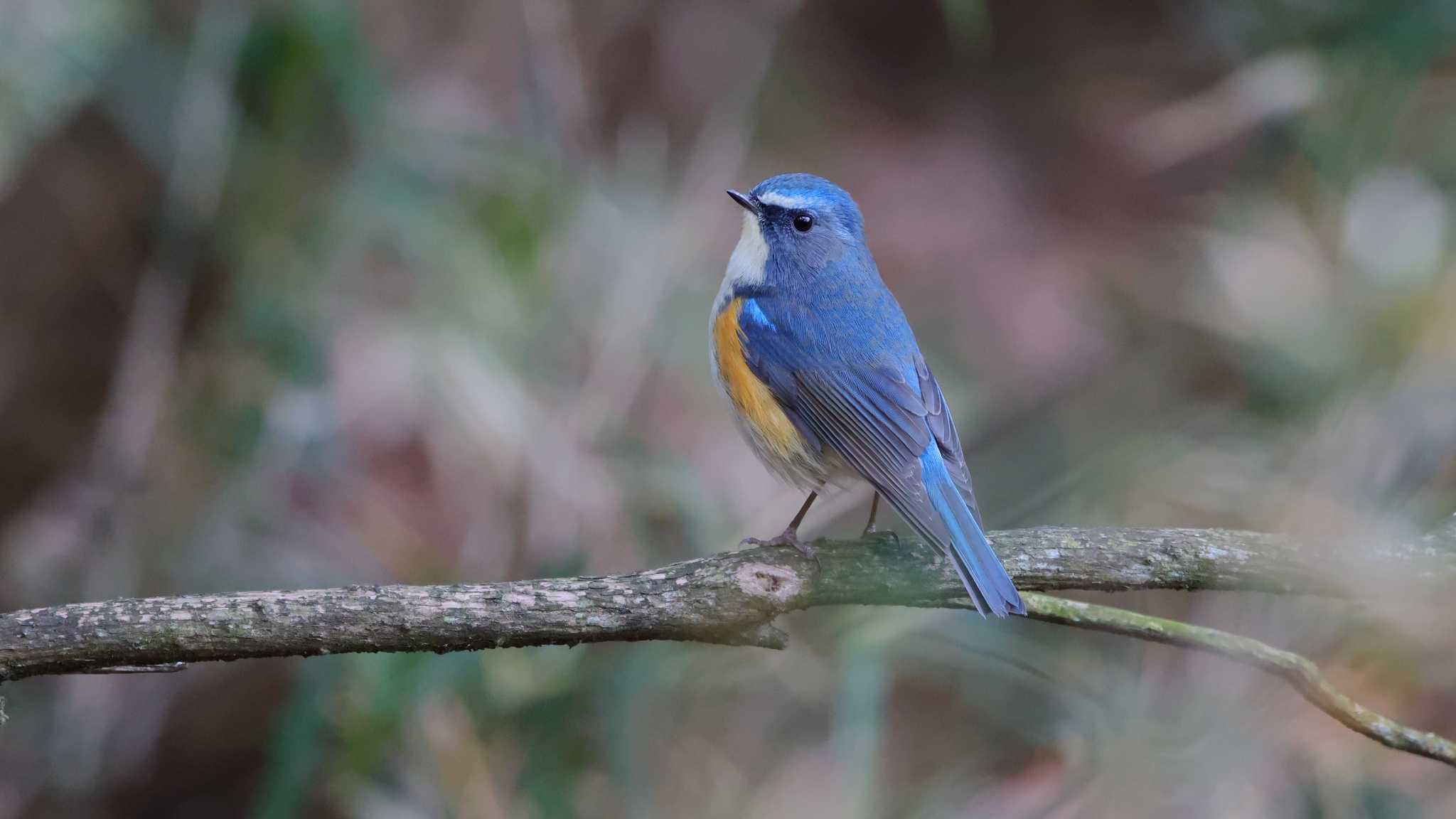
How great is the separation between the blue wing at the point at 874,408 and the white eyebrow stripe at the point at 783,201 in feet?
0.92

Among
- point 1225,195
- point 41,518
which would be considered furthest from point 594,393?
point 1225,195

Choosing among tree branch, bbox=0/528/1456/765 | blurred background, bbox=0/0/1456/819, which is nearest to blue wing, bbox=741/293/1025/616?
tree branch, bbox=0/528/1456/765

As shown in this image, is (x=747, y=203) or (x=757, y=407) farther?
(x=747, y=203)

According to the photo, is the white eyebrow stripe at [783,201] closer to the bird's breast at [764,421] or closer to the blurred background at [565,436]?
the bird's breast at [764,421]

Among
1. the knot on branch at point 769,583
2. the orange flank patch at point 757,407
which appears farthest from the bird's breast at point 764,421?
the knot on branch at point 769,583

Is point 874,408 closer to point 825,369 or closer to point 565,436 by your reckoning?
point 825,369

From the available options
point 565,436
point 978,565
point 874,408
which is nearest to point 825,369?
point 874,408

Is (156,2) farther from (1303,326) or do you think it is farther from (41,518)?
(1303,326)

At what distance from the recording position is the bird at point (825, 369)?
295cm

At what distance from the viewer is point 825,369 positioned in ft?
10.5

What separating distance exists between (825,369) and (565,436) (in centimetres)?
154

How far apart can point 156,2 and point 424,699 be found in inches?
117

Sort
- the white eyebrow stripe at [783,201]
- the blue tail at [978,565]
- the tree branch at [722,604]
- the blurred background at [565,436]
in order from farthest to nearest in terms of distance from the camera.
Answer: the blurred background at [565,436]
the white eyebrow stripe at [783,201]
the blue tail at [978,565]
the tree branch at [722,604]

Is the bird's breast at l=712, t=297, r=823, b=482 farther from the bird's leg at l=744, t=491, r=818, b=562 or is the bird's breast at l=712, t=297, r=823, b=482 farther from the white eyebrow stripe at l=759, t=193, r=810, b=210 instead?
the white eyebrow stripe at l=759, t=193, r=810, b=210
